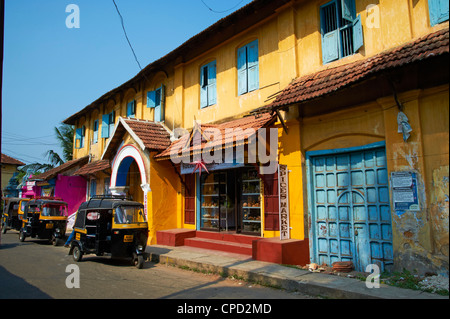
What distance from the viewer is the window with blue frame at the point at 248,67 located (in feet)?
37.4

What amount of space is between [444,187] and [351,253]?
9.05 feet

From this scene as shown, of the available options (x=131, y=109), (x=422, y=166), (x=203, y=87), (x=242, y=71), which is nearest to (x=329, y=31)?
(x=242, y=71)

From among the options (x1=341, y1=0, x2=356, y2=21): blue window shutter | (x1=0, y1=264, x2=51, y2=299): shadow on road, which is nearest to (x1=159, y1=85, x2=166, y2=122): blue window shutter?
(x1=0, y1=264, x2=51, y2=299): shadow on road

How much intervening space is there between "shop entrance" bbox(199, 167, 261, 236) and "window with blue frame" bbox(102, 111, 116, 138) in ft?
31.0

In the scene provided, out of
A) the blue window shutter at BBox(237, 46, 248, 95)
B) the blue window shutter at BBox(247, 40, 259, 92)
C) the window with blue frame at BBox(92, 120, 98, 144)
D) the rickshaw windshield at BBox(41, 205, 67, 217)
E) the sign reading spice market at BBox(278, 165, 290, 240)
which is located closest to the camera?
the sign reading spice market at BBox(278, 165, 290, 240)

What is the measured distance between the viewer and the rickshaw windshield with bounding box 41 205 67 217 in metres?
15.3

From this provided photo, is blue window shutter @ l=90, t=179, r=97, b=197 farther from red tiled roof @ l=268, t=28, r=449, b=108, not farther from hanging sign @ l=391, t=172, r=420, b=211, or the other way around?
hanging sign @ l=391, t=172, r=420, b=211

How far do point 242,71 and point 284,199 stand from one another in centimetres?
517

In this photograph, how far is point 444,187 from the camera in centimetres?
650

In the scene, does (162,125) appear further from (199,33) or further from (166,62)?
(199,33)

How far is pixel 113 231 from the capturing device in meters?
9.69

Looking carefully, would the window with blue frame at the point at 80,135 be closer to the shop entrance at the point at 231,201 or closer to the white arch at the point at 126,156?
the white arch at the point at 126,156

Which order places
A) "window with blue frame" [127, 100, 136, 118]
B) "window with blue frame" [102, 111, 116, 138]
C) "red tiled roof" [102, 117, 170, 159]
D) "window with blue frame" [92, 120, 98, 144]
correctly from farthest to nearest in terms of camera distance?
"window with blue frame" [92, 120, 98, 144] → "window with blue frame" [102, 111, 116, 138] → "window with blue frame" [127, 100, 136, 118] → "red tiled roof" [102, 117, 170, 159]

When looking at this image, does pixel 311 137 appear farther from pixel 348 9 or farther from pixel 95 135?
pixel 95 135
